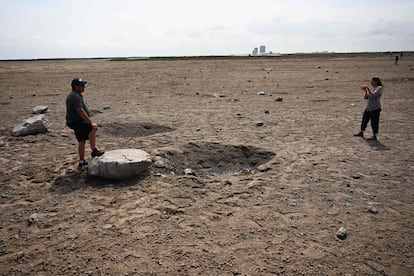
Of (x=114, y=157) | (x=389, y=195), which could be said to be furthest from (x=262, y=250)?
(x=114, y=157)

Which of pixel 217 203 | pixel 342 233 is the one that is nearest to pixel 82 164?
pixel 217 203

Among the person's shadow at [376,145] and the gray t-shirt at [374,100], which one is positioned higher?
the gray t-shirt at [374,100]

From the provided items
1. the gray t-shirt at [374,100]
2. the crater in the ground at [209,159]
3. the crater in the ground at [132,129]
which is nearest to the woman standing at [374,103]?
the gray t-shirt at [374,100]

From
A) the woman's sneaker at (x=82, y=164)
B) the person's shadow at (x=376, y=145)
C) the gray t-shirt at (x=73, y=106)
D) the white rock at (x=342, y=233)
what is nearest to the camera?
the white rock at (x=342, y=233)

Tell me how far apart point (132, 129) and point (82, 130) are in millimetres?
2733

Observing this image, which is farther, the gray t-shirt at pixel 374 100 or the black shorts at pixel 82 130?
the gray t-shirt at pixel 374 100

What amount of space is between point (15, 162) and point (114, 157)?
7.31 feet

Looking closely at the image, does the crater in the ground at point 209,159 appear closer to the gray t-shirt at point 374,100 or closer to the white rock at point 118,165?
the white rock at point 118,165

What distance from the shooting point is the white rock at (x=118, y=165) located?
15.2 feet

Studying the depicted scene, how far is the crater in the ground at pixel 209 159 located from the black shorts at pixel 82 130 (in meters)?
1.25

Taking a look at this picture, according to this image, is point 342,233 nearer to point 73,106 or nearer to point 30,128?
point 73,106

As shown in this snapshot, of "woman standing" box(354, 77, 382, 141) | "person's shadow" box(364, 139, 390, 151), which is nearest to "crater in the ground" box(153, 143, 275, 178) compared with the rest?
"person's shadow" box(364, 139, 390, 151)

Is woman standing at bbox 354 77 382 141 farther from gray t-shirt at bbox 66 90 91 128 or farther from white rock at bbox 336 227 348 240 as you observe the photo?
gray t-shirt at bbox 66 90 91 128

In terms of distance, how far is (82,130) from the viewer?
199 inches
